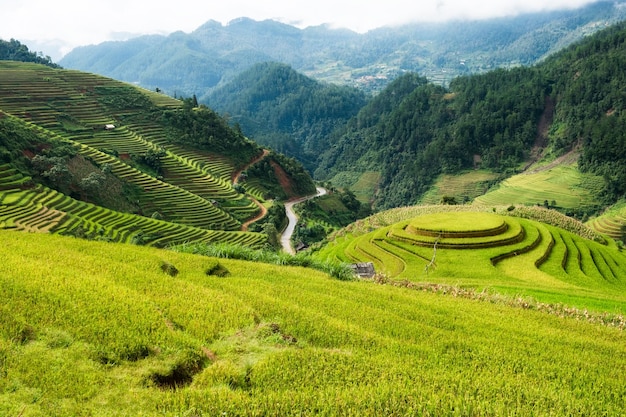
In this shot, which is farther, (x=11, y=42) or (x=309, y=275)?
(x=11, y=42)

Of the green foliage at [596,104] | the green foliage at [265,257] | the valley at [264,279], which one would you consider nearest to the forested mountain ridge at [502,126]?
the green foliage at [596,104]

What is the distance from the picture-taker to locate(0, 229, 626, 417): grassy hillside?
5785 mm

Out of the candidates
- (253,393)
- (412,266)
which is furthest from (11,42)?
(253,393)

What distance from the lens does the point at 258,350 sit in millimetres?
7328

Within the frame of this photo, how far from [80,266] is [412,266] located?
22531 millimetres

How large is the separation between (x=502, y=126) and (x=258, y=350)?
120 meters

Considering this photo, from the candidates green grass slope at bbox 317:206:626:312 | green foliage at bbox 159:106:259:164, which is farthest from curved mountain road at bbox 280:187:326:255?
green grass slope at bbox 317:206:626:312

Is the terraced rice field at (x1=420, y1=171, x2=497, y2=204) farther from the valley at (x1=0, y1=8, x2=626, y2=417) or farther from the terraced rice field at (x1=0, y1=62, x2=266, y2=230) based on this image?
the terraced rice field at (x1=0, y1=62, x2=266, y2=230)

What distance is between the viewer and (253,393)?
19.8 feet

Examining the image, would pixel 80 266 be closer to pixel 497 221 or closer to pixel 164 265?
pixel 164 265

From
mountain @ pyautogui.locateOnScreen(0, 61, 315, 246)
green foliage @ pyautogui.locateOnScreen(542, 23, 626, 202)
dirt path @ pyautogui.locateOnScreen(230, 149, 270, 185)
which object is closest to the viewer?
mountain @ pyautogui.locateOnScreen(0, 61, 315, 246)

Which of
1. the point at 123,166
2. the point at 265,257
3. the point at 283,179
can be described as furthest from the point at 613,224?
the point at 123,166

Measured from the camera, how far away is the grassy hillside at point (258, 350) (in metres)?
5.79

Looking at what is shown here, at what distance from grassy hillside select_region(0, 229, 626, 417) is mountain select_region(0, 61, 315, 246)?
939 inches
